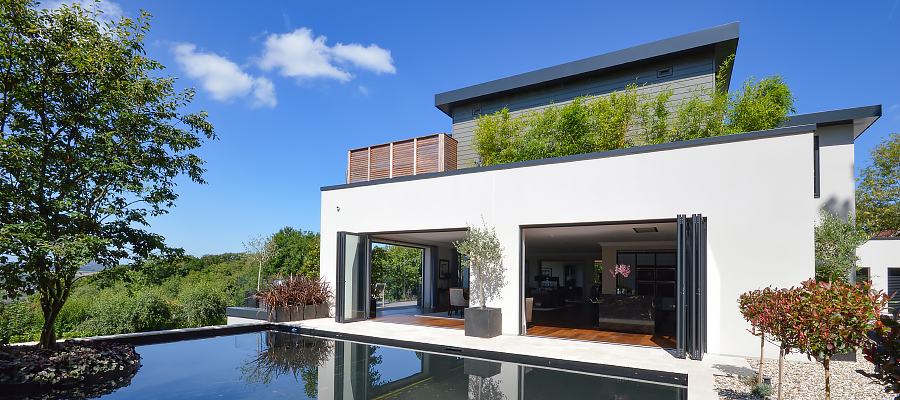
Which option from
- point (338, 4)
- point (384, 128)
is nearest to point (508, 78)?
point (338, 4)

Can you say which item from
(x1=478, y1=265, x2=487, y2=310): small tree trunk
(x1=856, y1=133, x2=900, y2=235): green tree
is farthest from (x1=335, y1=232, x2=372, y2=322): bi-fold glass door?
(x1=856, y1=133, x2=900, y2=235): green tree

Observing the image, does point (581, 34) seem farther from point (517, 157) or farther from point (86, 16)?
point (86, 16)

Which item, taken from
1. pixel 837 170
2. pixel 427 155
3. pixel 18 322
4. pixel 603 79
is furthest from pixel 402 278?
pixel 837 170

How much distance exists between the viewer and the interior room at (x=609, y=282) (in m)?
9.91

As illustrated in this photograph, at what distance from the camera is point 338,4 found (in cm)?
1470

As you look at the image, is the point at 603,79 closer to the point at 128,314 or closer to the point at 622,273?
the point at 622,273

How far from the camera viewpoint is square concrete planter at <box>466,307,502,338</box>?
9.08 metres

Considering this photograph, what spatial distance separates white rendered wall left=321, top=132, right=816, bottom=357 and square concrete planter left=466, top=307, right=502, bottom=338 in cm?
34

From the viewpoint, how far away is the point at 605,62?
41.9ft

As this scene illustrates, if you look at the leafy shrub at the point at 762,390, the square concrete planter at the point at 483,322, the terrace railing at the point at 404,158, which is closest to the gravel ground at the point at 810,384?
the leafy shrub at the point at 762,390

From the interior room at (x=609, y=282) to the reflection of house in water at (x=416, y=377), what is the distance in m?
2.79

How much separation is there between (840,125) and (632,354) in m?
8.98

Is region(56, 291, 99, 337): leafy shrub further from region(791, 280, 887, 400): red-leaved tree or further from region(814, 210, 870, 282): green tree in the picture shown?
region(814, 210, 870, 282): green tree

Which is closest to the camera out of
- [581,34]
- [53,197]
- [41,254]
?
[41,254]
